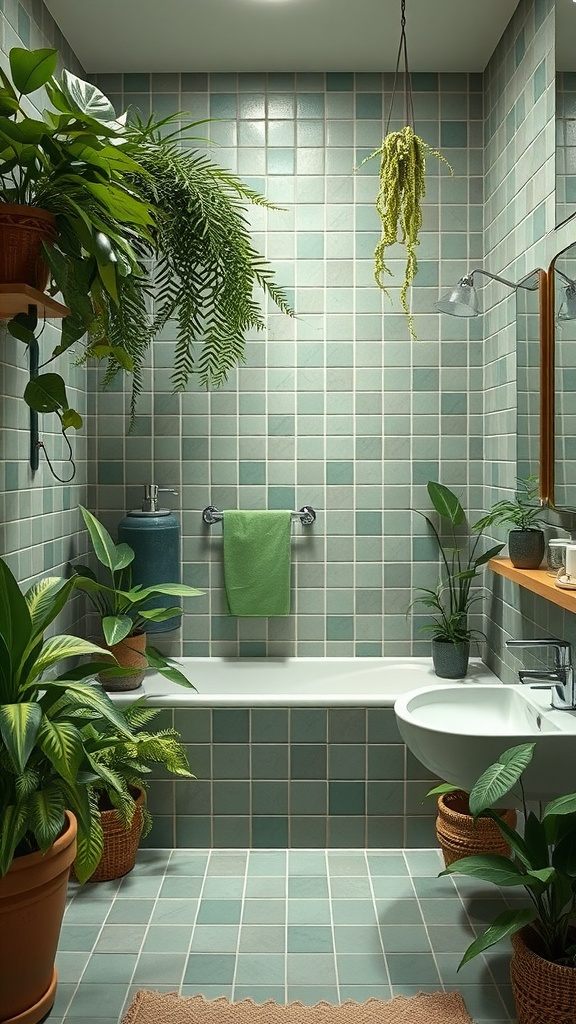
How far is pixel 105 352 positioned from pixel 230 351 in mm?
503

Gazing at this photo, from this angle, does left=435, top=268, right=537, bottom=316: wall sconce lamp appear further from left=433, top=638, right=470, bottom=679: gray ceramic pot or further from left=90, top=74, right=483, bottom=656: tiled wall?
left=433, top=638, right=470, bottom=679: gray ceramic pot

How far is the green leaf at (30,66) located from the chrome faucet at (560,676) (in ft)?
5.54

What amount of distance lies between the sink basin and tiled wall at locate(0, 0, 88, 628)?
1.18 metres

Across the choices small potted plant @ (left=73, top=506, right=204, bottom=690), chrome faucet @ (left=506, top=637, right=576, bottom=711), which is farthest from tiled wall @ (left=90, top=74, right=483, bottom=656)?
chrome faucet @ (left=506, top=637, right=576, bottom=711)

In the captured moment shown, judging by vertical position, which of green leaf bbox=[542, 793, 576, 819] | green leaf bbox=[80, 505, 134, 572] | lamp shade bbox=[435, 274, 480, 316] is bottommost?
green leaf bbox=[542, 793, 576, 819]

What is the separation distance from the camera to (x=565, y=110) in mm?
2357

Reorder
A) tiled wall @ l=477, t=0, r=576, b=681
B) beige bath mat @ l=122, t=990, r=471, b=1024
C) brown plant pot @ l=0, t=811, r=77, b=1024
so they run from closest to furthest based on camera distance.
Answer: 1. brown plant pot @ l=0, t=811, r=77, b=1024
2. beige bath mat @ l=122, t=990, r=471, b=1024
3. tiled wall @ l=477, t=0, r=576, b=681

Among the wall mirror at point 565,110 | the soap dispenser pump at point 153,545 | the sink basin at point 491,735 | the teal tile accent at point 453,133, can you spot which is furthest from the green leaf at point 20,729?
the teal tile accent at point 453,133

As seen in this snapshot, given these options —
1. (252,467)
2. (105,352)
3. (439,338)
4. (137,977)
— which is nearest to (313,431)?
(252,467)

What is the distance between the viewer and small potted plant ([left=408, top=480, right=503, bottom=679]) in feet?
10.3

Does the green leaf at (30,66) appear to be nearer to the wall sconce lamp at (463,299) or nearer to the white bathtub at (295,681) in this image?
the wall sconce lamp at (463,299)

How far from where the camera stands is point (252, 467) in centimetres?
340

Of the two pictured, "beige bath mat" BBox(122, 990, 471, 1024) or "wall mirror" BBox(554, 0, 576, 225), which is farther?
"wall mirror" BBox(554, 0, 576, 225)

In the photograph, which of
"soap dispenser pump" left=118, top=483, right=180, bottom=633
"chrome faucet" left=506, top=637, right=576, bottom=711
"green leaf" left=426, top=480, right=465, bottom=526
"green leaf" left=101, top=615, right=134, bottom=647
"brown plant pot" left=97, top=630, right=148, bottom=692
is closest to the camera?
"chrome faucet" left=506, top=637, right=576, bottom=711
